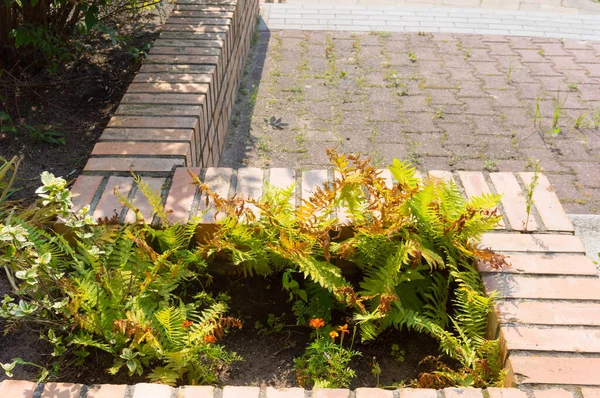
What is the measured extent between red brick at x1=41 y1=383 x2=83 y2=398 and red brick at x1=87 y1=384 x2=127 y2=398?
4 cm

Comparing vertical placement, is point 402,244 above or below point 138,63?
above

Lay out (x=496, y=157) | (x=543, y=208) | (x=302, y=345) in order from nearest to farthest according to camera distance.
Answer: (x=302, y=345) → (x=543, y=208) → (x=496, y=157)

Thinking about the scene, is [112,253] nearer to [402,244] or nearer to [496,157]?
[402,244]

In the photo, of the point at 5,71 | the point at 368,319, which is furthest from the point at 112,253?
the point at 5,71

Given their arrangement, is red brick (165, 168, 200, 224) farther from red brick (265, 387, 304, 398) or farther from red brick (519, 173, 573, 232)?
red brick (519, 173, 573, 232)

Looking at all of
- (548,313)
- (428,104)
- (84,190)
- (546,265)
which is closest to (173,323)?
(84,190)

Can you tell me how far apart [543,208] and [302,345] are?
47.9 inches

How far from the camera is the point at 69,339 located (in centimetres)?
228

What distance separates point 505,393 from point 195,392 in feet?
3.12

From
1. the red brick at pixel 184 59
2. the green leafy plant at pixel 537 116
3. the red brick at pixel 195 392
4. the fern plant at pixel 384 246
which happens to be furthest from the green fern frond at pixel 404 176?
the green leafy plant at pixel 537 116

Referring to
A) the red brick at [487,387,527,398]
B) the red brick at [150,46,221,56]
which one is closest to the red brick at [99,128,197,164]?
the red brick at [150,46,221,56]

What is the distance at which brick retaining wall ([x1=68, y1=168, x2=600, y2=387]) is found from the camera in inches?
81.8

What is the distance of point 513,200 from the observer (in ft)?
9.17

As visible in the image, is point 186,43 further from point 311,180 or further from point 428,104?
point 428,104
